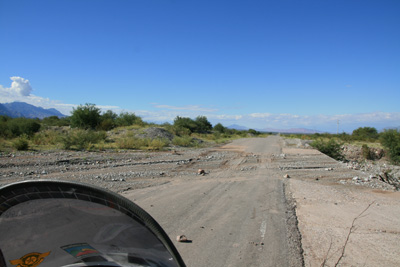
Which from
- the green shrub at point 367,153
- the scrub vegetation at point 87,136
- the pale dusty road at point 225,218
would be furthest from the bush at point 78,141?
the green shrub at point 367,153

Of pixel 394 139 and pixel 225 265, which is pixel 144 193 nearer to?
pixel 225 265

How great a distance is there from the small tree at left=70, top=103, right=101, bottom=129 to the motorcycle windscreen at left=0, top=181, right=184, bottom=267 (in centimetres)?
3725

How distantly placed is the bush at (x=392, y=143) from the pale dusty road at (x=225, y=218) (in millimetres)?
20968

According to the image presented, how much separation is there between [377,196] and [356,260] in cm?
537

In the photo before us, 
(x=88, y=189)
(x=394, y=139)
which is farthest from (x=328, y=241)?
(x=394, y=139)

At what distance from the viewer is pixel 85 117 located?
3741 centimetres

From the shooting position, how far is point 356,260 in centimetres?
404

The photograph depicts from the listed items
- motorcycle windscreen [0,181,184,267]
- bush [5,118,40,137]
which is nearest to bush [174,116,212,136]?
bush [5,118,40,137]

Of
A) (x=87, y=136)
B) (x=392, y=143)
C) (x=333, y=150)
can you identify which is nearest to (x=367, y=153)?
(x=392, y=143)

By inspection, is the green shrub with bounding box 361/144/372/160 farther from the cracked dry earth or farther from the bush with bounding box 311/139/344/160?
the cracked dry earth

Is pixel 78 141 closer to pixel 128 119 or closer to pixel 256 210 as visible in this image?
pixel 256 210

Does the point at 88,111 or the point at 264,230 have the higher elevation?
the point at 88,111

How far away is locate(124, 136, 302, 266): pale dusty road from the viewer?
416cm

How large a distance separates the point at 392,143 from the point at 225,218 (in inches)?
1063
